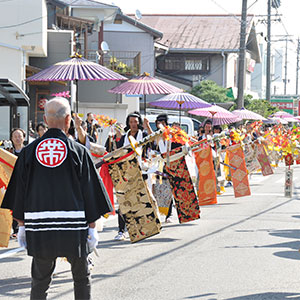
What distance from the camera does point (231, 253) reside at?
27.3 feet

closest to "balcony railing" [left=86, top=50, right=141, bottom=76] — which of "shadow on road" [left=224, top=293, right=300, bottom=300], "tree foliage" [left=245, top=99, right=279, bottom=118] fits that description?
"tree foliage" [left=245, top=99, right=279, bottom=118]

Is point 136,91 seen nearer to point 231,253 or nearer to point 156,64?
point 231,253

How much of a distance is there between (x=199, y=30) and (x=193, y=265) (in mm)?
37955

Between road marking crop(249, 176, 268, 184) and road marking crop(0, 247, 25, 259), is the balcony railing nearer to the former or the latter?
road marking crop(249, 176, 268, 184)

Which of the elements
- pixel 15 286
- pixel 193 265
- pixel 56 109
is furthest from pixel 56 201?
pixel 193 265

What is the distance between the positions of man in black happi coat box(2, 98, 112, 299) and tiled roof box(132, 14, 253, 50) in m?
37.8

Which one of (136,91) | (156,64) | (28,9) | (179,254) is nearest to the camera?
(179,254)

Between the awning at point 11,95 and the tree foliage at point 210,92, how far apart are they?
79.6ft

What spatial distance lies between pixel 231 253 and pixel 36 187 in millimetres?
4244

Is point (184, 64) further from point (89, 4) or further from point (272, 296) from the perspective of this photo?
point (272, 296)

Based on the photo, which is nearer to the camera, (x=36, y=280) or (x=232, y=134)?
(x=36, y=280)

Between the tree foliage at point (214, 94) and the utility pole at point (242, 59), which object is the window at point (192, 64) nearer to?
the tree foliage at point (214, 94)

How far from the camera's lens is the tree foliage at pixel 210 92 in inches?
1487

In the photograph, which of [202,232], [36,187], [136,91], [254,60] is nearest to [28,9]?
[136,91]
